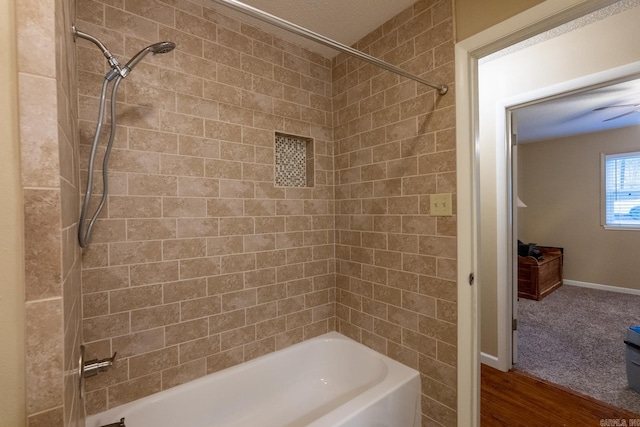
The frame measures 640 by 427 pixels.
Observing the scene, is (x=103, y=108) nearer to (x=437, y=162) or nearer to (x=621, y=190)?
(x=437, y=162)

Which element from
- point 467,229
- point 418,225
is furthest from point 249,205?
point 467,229

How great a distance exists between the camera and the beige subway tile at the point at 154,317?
1.35m

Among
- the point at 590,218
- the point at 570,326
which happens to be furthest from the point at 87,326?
the point at 590,218

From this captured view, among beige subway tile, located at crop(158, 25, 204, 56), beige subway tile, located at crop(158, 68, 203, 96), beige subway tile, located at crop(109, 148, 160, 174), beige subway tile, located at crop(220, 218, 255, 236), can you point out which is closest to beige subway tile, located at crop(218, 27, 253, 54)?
beige subway tile, located at crop(158, 25, 204, 56)

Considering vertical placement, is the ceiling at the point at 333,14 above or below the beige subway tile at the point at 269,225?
above

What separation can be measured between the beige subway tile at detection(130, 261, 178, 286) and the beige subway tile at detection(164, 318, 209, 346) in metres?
0.27

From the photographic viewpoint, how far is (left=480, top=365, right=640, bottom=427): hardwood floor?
5.68 ft

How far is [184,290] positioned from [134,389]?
53cm

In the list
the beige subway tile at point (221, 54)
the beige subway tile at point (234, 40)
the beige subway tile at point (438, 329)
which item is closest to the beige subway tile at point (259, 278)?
the beige subway tile at point (438, 329)

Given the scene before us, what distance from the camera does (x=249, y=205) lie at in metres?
1.70

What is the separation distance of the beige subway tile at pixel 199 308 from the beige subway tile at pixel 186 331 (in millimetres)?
33

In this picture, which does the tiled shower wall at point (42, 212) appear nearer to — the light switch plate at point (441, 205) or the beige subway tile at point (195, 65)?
the beige subway tile at point (195, 65)

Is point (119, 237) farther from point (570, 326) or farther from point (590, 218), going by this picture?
point (590, 218)

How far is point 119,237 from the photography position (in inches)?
51.4
